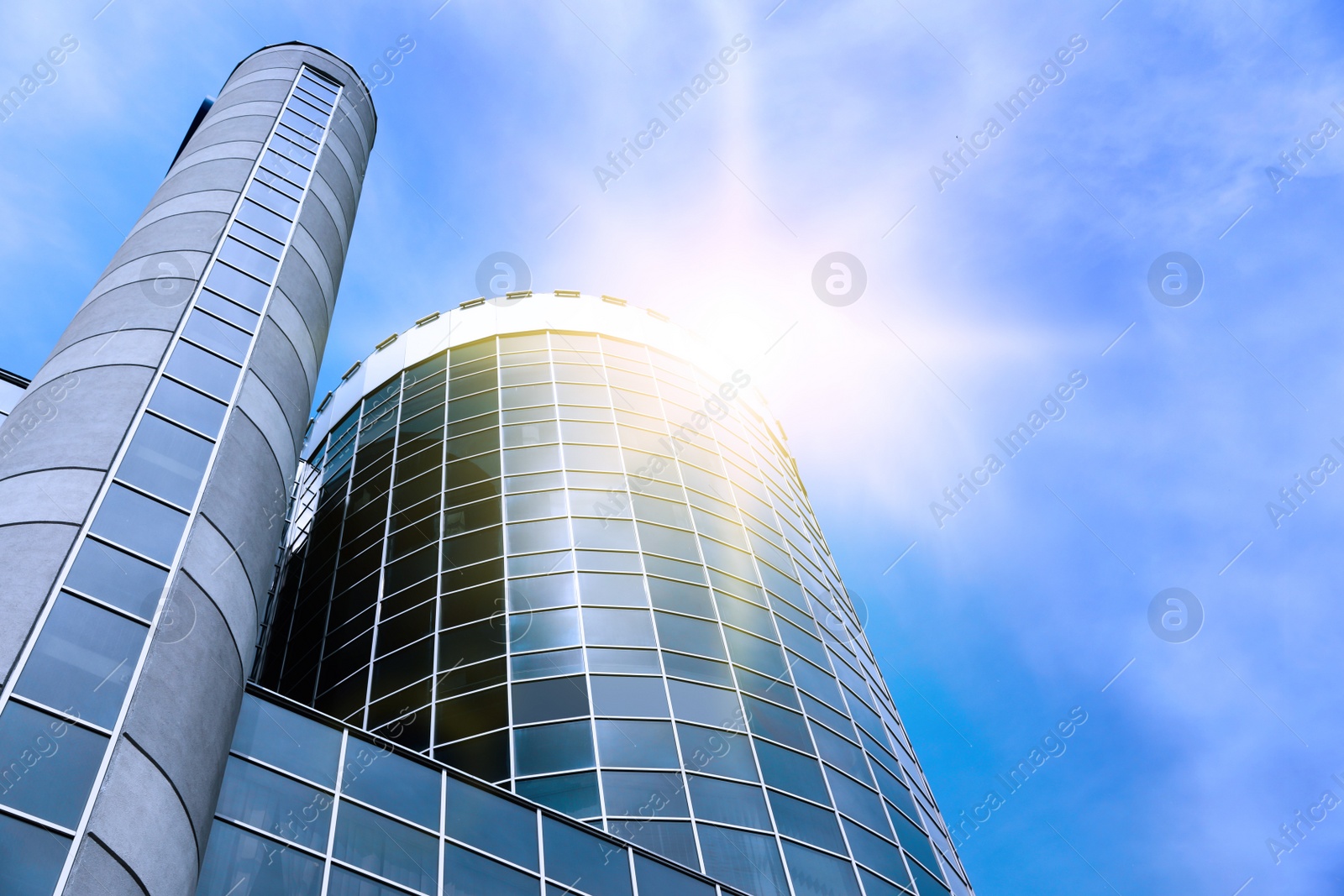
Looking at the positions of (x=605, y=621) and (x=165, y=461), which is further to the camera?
(x=605, y=621)

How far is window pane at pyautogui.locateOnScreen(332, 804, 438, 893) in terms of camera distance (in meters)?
13.9

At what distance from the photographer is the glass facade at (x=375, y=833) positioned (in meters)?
13.3

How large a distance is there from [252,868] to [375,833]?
5.74 ft

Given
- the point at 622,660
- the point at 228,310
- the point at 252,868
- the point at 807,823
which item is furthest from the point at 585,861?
the point at 228,310

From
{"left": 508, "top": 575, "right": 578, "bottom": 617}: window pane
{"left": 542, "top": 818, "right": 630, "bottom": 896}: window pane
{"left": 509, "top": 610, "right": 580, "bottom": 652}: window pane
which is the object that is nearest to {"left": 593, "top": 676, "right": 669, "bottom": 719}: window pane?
{"left": 509, "top": 610, "right": 580, "bottom": 652}: window pane

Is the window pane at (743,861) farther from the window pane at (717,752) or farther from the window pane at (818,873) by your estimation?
the window pane at (717,752)

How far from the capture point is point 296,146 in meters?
30.0

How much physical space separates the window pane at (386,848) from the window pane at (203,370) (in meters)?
8.34

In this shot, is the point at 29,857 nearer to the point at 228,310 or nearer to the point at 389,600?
the point at 228,310

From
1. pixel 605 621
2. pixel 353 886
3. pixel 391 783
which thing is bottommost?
pixel 353 886

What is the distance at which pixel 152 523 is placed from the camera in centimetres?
1505

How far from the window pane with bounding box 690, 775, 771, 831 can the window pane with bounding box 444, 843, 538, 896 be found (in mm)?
8815

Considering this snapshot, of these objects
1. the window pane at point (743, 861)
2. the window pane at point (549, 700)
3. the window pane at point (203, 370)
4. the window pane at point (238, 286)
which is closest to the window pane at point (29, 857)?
the window pane at point (203, 370)

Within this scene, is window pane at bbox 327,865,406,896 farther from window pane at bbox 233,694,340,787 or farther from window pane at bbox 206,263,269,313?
window pane at bbox 206,263,269,313
